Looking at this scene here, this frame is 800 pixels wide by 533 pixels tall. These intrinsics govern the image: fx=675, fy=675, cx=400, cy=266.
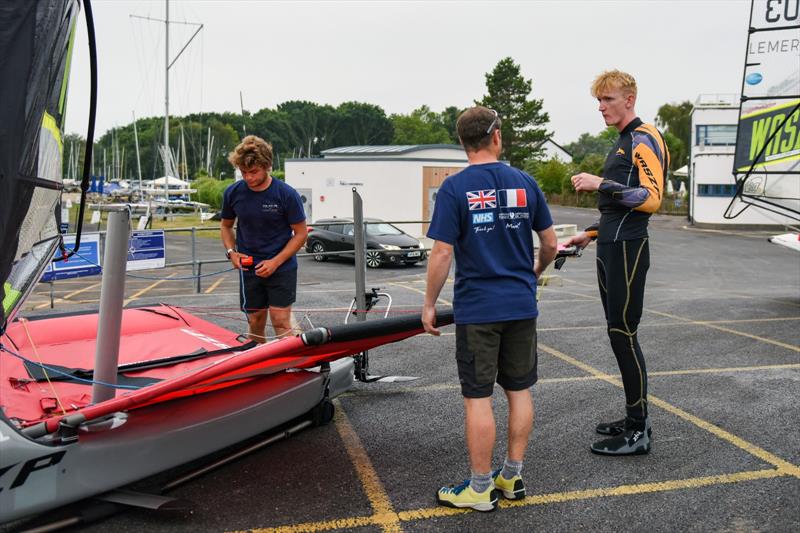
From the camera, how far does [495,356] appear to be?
319 centimetres

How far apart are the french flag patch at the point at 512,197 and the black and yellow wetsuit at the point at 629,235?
32.2 inches

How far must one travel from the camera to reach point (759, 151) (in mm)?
9961

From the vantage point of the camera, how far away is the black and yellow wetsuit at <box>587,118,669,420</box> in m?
3.76

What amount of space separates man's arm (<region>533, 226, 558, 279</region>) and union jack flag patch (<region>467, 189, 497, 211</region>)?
35cm

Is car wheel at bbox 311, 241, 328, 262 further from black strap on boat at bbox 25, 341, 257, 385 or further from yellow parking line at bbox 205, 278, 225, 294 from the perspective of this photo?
black strap on boat at bbox 25, 341, 257, 385

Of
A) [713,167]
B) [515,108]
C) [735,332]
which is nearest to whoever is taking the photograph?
[735,332]

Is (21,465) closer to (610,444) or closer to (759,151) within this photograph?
(610,444)

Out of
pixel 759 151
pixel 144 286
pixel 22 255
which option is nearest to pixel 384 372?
pixel 22 255

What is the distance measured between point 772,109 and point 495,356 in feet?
28.2

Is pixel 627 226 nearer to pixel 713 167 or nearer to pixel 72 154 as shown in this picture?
pixel 713 167

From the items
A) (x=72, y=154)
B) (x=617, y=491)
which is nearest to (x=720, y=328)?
(x=617, y=491)

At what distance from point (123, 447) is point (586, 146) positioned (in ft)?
526

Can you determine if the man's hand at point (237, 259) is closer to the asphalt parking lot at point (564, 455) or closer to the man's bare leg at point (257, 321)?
the man's bare leg at point (257, 321)

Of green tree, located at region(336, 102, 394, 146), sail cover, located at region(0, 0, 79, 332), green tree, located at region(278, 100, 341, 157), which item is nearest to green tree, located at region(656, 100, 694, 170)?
green tree, located at region(336, 102, 394, 146)
